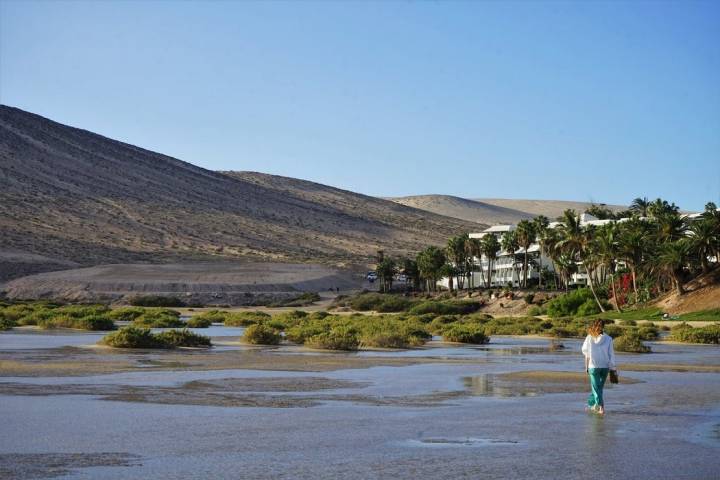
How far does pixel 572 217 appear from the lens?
80.7 metres

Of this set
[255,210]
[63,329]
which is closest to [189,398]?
[63,329]

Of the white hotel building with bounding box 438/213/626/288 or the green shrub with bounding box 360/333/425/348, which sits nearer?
the green shrub with bounding box 360/333/425/348

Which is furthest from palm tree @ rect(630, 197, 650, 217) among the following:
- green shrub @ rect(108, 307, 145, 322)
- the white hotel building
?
green shrub @ rect(108, 307, 145, 322)

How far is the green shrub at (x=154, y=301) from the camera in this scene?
9694 centimetres

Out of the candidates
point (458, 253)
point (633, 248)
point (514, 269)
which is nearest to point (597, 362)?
point (633, 248)

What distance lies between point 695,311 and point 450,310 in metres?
21.7

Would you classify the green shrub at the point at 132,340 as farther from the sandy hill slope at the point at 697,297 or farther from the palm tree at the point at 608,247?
the palm tree at the point at 608,247

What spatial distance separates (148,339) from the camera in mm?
32562

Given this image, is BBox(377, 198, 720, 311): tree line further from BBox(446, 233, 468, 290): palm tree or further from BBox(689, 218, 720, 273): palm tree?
BBox(446, 233, 468, 290): palm tree

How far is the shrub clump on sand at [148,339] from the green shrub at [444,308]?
156 ft

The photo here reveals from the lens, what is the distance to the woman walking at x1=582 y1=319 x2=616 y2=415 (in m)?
16.4

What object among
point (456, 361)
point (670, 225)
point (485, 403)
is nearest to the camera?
point (485, 403)

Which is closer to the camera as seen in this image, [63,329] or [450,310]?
[63,329]

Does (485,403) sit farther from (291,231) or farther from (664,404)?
(291,231)
